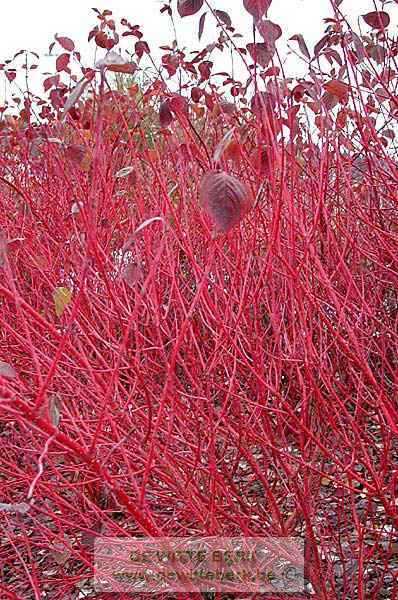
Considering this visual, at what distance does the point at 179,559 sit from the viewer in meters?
1.93

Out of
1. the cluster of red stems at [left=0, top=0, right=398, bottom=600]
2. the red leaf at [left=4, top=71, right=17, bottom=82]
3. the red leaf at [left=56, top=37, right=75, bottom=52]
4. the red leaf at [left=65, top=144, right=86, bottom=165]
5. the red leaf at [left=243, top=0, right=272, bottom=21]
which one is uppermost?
the red leaf at [left=4, top=71, right=17, bottom=82]

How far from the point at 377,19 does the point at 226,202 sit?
1312 millimetres

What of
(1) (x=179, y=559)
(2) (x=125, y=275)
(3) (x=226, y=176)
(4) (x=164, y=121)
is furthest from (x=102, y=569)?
(3) (x=226, y=176)

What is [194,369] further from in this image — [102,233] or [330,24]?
[330,24]

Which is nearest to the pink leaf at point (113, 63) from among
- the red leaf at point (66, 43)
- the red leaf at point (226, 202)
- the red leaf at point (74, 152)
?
the red leaf at point (226, 202)

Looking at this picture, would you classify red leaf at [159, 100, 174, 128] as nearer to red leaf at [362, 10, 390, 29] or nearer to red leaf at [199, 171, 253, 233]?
red leaf at [362, 10, 390, 29]

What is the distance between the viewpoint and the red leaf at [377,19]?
1.98 m

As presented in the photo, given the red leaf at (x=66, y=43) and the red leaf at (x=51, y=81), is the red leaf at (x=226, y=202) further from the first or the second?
the red leaf at (x=51, y=81)

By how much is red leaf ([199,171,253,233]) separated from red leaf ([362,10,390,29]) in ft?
3.90

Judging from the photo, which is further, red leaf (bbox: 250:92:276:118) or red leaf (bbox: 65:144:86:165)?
red leaf (bbox: 65:144:86:165)

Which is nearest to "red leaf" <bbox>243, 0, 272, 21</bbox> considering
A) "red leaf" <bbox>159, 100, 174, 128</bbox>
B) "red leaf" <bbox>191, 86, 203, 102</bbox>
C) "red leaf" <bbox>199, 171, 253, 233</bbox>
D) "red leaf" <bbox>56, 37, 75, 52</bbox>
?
"red leaf" <bbox>199, 171, 253, 233</bbox>

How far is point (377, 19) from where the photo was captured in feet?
6.70

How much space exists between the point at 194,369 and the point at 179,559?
1.61 ft

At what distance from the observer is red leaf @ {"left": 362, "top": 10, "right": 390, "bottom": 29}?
1.98 meters
